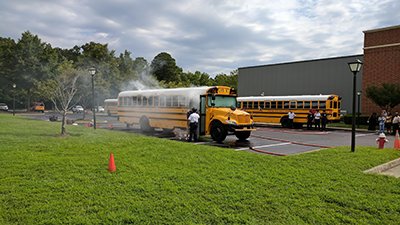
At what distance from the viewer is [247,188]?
573 cm

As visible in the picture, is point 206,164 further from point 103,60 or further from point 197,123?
point 103,60

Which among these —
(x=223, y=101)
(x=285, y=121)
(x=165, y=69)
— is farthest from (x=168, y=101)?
(x=165, y=69)

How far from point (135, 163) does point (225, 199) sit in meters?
3.45

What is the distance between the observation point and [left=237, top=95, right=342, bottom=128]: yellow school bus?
22922mm

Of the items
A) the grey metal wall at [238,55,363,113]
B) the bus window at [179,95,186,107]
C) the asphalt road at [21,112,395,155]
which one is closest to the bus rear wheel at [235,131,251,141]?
the asphalt road at [21,112,395,155]

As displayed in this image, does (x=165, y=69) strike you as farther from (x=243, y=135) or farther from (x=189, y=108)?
(x=243, y=135)

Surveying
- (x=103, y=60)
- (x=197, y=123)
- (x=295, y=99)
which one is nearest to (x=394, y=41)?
(x=295, y=99)

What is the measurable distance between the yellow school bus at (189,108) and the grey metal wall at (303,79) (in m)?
25.4

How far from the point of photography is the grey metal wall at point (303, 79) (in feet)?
115

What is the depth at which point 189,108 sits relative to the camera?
1558 centimetres

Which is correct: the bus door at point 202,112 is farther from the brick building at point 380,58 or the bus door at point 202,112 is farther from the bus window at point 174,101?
the brick building at point 380,58

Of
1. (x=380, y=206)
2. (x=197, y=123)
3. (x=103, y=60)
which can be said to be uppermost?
(x=103, y=60)

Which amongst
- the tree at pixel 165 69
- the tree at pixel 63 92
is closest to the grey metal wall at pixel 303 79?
the tree at pixel 165 69

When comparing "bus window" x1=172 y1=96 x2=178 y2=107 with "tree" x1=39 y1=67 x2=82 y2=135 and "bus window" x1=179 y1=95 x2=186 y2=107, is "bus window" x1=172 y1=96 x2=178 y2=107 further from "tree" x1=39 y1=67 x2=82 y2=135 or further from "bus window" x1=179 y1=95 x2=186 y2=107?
"tree" x1=39 y1=67 x2=82 y2=135
